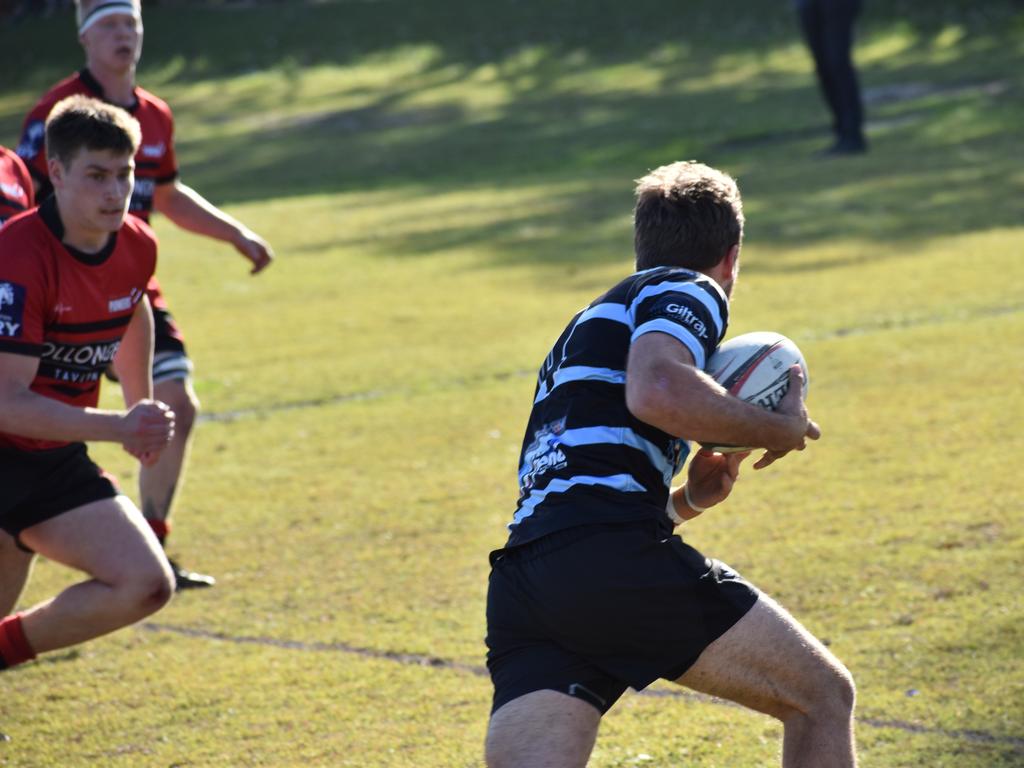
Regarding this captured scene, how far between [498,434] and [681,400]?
489 cm

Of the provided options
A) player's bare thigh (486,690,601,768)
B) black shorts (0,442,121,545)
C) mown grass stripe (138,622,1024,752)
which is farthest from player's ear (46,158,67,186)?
player's bare thigh (486,690,601,768)

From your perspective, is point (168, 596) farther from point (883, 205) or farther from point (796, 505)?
point (883, 205)

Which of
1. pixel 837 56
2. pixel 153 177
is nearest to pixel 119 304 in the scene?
pixel 153 177

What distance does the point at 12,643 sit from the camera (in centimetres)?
466

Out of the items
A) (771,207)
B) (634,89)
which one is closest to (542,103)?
(634,89)

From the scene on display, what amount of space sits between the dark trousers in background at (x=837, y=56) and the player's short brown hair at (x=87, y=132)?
1321cm

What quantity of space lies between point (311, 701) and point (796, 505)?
103 inches

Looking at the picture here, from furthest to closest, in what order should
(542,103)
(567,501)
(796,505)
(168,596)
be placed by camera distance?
(542,103), (796,505), (168,596), (567,501)

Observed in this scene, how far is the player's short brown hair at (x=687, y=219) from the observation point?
372cm

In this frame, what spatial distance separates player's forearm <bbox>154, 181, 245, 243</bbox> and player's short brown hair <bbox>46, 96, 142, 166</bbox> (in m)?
2.04

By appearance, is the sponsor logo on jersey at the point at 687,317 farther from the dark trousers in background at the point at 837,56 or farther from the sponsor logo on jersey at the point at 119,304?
the dark trousers in background at the point at 837,56

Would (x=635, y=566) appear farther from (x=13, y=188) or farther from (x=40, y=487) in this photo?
(x=13, y=188)

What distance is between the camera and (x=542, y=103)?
26.5 m

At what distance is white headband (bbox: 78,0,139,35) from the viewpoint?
21.9ft
